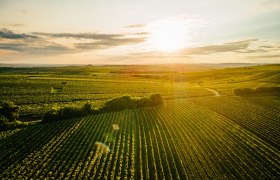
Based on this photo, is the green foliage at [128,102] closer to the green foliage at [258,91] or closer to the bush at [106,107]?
the bush at [106,107]

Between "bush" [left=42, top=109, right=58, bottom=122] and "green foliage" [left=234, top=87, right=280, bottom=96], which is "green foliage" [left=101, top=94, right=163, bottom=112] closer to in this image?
"bush" [left=42, top=109, right=58, bottom=122]

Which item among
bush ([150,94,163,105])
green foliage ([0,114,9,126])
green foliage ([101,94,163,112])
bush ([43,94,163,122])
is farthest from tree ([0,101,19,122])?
bush ([150,94,163,105])

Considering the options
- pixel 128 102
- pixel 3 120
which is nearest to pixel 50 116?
pixel 3 120

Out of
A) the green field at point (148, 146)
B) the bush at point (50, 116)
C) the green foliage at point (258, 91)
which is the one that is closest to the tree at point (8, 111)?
the green field at point (148, 146)

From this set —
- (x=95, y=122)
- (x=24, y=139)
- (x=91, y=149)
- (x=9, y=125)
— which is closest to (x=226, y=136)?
(x=91, y=149)

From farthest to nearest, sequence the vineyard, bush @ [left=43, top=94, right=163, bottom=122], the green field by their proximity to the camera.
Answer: bush @ [left=43, top=94, right=163, bottom=122] < the green field < the vineyard

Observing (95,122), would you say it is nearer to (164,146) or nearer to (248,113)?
(164,146)

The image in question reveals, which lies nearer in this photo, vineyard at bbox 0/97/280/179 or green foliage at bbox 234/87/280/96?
vineyard at bbox 0/97/280/179

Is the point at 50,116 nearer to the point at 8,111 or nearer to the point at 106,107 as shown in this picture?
the point at 8,111
